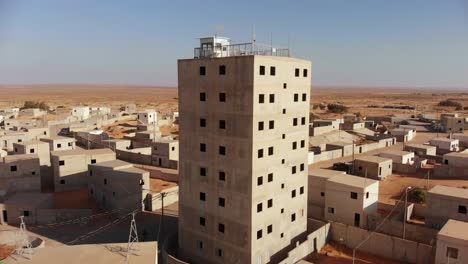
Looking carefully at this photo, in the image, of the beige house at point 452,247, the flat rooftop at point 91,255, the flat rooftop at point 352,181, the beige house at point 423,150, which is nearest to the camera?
the flat rooftop at point 91,255

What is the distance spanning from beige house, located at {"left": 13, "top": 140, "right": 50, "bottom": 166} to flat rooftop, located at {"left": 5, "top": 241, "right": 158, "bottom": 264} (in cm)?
2784

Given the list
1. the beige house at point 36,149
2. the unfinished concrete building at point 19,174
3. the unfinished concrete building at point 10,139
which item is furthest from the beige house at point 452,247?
the unfinished concrete building at point 10,139

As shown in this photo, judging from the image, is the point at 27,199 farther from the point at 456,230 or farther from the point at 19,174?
the point at 456,230

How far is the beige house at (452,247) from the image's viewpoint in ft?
79.8

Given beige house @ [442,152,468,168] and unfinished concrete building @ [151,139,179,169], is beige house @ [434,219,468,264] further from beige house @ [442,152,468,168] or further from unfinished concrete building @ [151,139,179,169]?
unfinished concrete building @ [151,139,179,169]

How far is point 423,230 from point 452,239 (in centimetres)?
576

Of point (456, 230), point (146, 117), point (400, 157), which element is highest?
point (146, 117)

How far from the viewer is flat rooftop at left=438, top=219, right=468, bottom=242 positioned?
81.0ft

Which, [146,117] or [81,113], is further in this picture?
[81,113]

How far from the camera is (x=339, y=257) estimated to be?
30.3m

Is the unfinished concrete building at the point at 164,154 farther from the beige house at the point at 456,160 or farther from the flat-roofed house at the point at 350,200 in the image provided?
the beige house at the point at 456,160

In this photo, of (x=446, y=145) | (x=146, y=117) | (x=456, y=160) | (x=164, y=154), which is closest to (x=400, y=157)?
(x=456, y=160)

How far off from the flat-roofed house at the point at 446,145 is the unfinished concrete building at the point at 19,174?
53.9 m

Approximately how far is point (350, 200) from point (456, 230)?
8.80m
